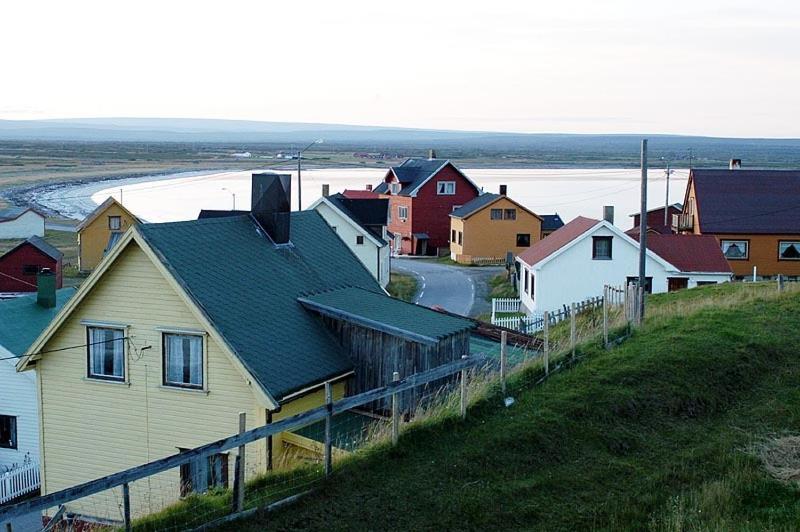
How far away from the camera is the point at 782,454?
13.0 metres

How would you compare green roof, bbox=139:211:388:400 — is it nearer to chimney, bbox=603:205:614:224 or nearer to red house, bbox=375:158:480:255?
chimney, bbox=603:205:614:224

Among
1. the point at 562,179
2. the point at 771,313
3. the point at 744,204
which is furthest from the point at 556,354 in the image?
the point at 562,179

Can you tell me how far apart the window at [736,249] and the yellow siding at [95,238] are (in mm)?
34350

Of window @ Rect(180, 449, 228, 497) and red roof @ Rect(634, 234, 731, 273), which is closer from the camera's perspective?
window @ Rect(180, 449, 228, 497)

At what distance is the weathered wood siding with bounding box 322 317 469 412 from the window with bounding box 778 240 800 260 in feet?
109

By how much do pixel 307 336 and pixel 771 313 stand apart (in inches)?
470

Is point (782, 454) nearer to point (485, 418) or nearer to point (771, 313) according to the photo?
Result: point (485, 418)

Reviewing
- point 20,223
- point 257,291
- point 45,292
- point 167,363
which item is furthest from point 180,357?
point 20,223

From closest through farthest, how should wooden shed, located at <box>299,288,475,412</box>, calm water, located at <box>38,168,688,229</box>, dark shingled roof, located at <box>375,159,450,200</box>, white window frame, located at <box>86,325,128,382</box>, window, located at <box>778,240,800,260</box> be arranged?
Answer: white window frame, located at <box>86,325,128,382</box>
wooden shed, located at <box>299,288,475,412</box>
window, located at <box>778,240,800,260</box>
dark shingled roof, located at <box>375,159,450,200</box>
calm water, located at <box>38,168,688,229</box>

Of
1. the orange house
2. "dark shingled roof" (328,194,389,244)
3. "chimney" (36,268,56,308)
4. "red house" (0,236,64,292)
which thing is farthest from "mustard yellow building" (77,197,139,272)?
the orange house

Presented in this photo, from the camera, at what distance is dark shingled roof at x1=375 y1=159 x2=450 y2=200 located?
72500 mm

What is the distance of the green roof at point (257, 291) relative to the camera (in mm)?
17406

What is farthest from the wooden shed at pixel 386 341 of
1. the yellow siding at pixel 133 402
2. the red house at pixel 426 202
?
the red house at pixel 426 202

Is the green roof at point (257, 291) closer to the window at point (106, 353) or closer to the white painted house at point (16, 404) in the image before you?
the window at point (106, 353)
